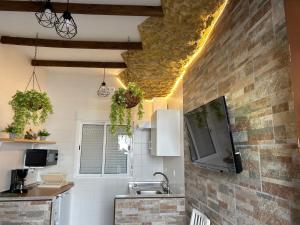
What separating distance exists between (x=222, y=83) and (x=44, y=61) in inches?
128

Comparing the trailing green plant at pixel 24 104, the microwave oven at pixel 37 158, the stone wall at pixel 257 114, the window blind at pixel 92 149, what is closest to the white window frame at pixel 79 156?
the window blind at pixel 92 149

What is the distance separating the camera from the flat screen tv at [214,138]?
181cm

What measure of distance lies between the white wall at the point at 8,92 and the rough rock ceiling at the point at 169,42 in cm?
169

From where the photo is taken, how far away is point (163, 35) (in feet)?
9.00

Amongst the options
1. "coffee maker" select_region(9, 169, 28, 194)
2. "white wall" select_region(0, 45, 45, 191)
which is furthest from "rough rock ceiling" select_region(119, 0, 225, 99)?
"coffee maker" select_region(9, 169, 28, 194)

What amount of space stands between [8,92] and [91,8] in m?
1.94

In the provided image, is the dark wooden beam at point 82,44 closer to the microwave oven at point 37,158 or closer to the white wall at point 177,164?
the white wall at point 177,164

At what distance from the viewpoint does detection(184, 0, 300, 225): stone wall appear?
4.25 ft

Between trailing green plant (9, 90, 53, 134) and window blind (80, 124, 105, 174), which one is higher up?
trailing green plant (9, 90, 53, 134)

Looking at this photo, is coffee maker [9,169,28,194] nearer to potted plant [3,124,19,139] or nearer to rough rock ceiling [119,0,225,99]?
potted plant [3,124,19,139]

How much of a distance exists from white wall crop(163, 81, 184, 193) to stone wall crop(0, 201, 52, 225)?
183 cm

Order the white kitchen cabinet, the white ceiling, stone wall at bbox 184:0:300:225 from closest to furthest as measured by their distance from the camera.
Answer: stone wall at bbox 184:0:300:225, the white ceiling, the white kitchen cabinet

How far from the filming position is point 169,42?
2834mm

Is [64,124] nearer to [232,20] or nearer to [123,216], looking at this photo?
[123,216]
